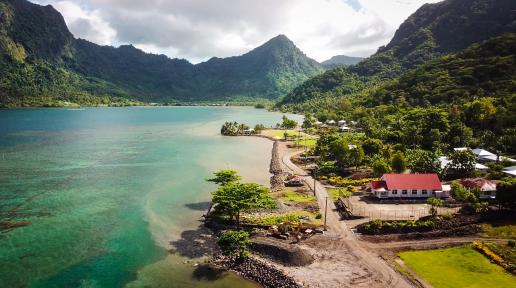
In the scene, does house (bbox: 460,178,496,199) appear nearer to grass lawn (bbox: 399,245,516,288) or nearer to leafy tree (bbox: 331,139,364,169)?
grass lawn (bbox: 399,245,516,288)

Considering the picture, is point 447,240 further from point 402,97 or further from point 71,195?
point 402,97

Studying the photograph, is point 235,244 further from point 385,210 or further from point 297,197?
point 385,210

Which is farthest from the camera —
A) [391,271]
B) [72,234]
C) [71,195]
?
A: [71,195]

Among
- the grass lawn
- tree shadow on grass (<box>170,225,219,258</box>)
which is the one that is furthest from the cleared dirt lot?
tree shadow on grass (<box>170,225,219,258</box>)

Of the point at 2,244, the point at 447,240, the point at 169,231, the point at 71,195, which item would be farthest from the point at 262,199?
the point at 71,195

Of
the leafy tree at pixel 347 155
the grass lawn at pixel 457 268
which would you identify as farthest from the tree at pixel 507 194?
the leafy tree at pixel 347 155

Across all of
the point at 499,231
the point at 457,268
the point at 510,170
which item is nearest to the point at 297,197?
the point at 499,231
